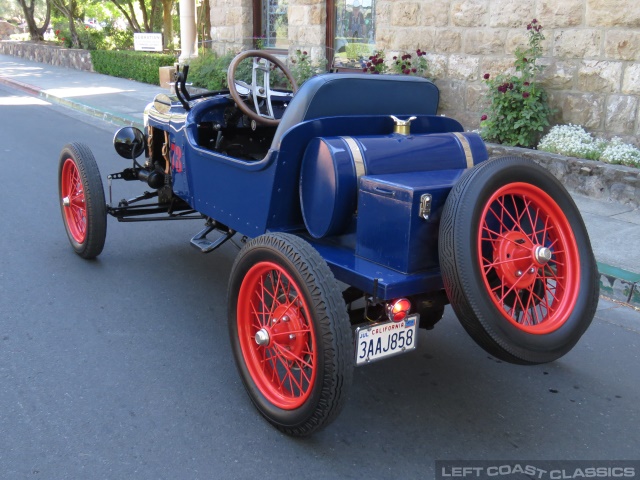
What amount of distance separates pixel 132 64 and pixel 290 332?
17189 mm

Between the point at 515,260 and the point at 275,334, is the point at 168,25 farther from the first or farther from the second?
the point at 515,260

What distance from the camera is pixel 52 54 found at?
976 inches

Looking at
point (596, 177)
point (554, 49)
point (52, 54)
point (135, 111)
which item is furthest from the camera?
point (52, 54)

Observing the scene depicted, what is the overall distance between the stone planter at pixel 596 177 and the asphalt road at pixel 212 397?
2267 mm

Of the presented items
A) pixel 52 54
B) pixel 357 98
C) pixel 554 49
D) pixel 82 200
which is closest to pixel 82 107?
pixel 82 200

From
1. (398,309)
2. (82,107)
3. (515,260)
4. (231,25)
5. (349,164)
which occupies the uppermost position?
(231,25)

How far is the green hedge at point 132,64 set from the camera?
17.6 metres

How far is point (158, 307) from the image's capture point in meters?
4.49

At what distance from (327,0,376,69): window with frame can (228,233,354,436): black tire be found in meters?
8.81

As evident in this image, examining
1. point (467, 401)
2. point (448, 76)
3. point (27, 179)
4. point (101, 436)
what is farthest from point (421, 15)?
point (101, 436)

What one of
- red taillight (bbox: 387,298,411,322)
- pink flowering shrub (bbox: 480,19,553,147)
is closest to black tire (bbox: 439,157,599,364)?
red taillight (bbox: 387,298,411,322)

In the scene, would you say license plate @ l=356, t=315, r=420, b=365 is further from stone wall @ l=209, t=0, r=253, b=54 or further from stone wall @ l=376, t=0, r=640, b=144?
stone wall @ l=209, t=0, r=253, b=54

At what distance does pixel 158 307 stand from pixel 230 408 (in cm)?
142

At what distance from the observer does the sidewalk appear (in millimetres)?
4887
